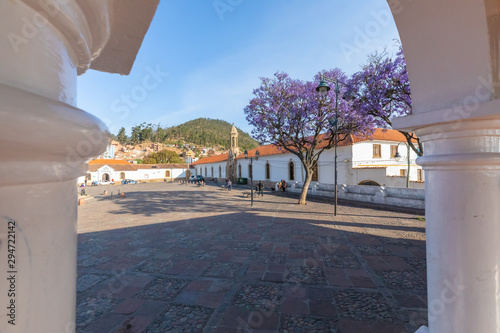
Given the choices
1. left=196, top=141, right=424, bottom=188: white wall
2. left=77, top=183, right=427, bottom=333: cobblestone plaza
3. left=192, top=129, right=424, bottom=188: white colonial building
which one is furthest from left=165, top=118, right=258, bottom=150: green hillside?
left=77, top=183, right=427, bottom=333: cobblestone plaza

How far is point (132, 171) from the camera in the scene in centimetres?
4506

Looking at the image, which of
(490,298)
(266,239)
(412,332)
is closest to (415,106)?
(490,298)

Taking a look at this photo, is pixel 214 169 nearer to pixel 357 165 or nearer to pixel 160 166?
pixel 160 166

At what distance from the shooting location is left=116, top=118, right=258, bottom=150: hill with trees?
87.0 m

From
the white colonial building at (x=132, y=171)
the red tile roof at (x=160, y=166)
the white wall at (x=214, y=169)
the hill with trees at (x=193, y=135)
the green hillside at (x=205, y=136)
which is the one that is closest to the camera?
the white colonial building at (x=132, y=171)

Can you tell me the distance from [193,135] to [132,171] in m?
59.4

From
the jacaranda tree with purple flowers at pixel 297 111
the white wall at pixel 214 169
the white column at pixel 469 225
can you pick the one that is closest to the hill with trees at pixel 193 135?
the white wall at pixel 214 169

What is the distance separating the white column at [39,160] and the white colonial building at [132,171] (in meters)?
42.6

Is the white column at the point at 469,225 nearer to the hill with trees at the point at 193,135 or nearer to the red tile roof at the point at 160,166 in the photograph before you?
the red tile roof at the point at 160,166

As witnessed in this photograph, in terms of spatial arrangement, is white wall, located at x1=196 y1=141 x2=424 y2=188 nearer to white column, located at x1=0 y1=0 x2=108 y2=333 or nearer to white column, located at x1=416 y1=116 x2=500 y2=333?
white column, located at x1=416 y1=116 x2=500 y2=333

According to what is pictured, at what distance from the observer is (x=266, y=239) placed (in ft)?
21.5

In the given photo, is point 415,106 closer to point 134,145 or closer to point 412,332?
point 412,332

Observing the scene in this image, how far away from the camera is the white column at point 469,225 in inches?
60.8

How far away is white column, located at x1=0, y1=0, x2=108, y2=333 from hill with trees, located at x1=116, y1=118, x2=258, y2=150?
7379 cm
